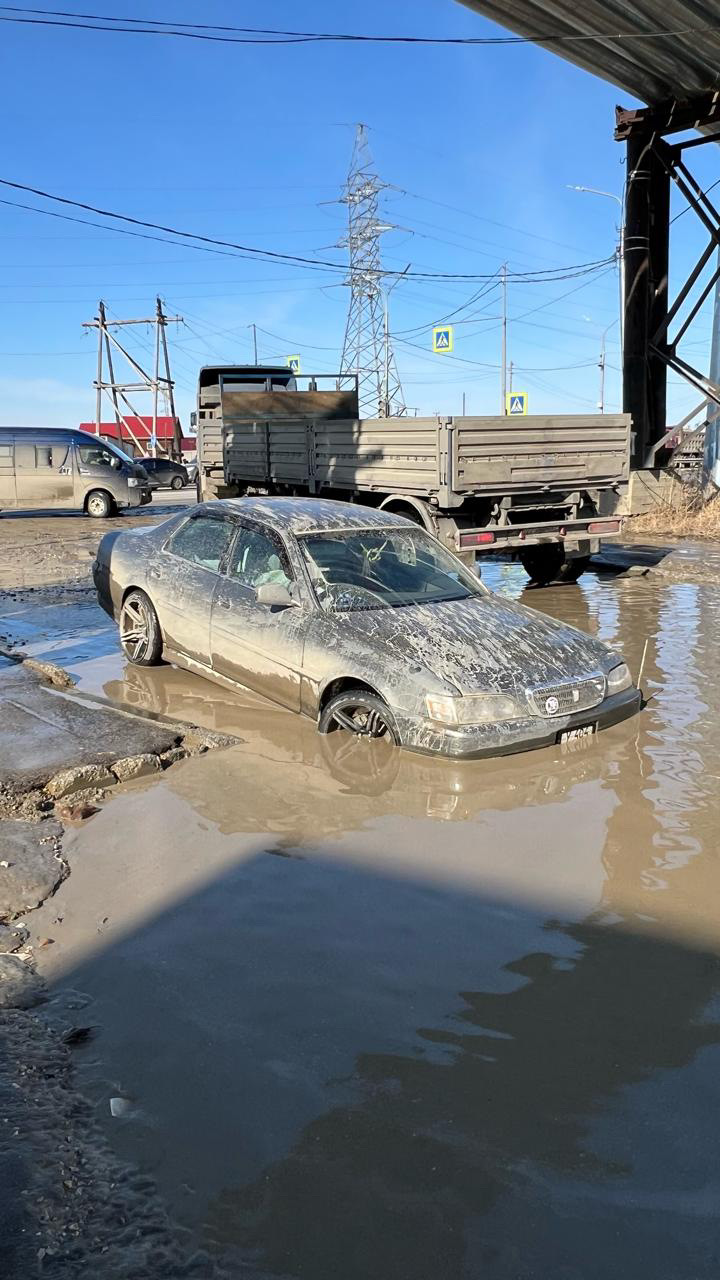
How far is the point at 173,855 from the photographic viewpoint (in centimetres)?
455

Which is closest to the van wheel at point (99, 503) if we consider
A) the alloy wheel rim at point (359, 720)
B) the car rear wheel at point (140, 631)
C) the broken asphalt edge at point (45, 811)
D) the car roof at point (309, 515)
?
the car rear wheel at point (140, 631)

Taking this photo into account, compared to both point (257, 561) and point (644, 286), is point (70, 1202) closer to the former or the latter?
point (257, 561)

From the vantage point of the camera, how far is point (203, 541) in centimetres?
759

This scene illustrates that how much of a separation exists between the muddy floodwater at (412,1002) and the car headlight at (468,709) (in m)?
0.34

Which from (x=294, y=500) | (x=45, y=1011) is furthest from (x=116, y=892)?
(x=294, y=500)

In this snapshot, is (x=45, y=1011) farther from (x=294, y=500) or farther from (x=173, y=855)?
(x=294, y=500)

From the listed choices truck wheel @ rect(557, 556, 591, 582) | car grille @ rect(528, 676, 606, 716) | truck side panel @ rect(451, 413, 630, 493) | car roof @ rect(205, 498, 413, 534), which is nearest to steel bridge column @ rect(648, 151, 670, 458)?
truck wheel @ rect(557, 556, 591, 582)

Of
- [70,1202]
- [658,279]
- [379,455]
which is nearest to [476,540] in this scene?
[379,455]

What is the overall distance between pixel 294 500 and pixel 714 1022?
525cm

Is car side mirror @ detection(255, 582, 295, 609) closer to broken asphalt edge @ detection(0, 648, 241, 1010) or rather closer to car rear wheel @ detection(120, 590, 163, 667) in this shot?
broken asphalt edge @ detection(0, 648, 241, 1010)

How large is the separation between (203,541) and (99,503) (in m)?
16.6

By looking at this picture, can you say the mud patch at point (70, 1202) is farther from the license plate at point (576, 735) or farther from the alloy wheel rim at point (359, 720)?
the license plate at point (576, 735)

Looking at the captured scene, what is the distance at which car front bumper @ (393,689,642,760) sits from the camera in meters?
5.27

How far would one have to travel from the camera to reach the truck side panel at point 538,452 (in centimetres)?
1024
